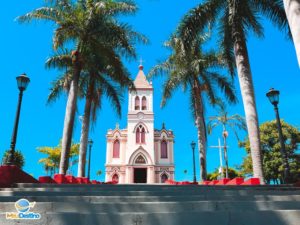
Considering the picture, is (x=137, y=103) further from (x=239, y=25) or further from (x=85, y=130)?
(x=239, y=25)

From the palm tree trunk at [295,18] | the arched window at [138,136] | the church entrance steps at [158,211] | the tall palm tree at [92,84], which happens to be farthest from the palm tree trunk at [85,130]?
the arched window at [138,136]

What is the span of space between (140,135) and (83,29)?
81.0ft

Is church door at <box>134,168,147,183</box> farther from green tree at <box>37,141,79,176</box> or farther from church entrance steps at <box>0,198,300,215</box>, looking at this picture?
church entrance steps at <box>0,198,300,215</box>

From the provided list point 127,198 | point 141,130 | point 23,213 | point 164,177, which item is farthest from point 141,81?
point 23,213

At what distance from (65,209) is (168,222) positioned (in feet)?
5.19

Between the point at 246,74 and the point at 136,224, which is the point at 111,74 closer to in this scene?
the point at 246,74

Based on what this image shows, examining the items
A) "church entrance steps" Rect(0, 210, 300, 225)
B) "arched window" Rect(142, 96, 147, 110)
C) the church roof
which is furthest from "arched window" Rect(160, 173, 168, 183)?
"church entrance steps" Rect(0, 210, 300, 225)

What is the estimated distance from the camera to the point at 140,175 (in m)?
34.2

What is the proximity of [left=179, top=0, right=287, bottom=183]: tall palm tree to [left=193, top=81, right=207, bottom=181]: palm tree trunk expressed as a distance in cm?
419

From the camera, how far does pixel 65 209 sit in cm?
389

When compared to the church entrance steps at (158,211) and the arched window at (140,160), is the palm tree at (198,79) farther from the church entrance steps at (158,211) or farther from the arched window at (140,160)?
the arched window at (140,160)

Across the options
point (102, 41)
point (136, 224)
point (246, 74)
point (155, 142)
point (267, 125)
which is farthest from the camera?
point (155, 142)

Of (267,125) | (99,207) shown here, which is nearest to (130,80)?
(99,207)

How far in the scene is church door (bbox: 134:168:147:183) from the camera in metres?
34.0
